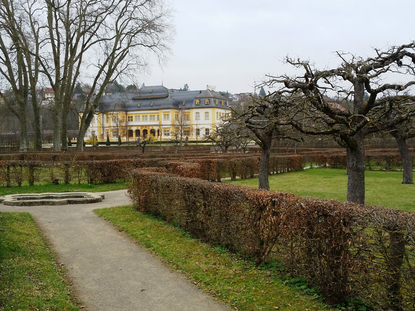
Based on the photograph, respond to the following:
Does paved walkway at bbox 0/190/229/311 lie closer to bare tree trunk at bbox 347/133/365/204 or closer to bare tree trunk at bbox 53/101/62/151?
bare tree trunk at bbox 347/133/365/204

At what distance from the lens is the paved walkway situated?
4.28 metres

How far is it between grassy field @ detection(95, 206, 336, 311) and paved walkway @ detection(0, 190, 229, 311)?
0.18 m

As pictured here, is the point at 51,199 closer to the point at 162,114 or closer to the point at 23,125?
the point at 23,125

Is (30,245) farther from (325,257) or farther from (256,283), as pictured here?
(325,257)

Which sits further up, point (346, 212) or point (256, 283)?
point (346, 212)

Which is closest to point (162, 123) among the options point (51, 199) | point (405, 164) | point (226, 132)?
point (405, 164)

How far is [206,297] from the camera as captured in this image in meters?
4.38

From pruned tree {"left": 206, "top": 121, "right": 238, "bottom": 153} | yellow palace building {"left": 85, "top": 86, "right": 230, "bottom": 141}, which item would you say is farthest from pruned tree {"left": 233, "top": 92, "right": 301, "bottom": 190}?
yellow palace building {"left": 85, "top": 86, "right": 230, "bottom": 141}

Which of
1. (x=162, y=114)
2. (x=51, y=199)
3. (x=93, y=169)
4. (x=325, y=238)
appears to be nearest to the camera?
(x=325, y=238)

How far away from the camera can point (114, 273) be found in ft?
17.4

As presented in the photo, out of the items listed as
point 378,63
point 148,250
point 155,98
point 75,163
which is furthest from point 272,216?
point 155,98

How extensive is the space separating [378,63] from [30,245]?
812 cm

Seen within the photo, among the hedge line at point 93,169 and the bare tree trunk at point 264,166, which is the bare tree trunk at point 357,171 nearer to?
the bare tree trunk at point 264,166

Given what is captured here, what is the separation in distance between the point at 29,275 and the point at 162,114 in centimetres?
6725
